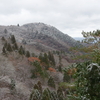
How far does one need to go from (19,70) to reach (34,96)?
1359 centimetres

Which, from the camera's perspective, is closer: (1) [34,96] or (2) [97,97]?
(2) [97,97]

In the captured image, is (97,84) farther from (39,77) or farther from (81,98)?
(39,77)

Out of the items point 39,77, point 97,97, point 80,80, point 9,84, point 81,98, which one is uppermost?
point 80,80

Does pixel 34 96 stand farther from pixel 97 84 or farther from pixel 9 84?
pixel 97 84

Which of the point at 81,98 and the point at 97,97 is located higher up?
the point at 97,97

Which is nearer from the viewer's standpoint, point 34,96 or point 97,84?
point 97,84

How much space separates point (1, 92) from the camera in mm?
16344

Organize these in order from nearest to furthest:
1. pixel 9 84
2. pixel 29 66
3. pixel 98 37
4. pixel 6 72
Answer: pixel 98 37
pixel 9 84
pixel 6 72
pixel 29 66

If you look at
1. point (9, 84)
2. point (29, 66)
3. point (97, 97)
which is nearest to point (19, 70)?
point (29, 66)

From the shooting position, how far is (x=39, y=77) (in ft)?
109

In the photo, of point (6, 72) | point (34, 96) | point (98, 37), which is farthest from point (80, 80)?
point (6, 72)

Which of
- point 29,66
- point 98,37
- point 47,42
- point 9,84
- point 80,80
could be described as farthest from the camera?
point 47,42

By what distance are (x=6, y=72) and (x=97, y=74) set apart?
24.8 m

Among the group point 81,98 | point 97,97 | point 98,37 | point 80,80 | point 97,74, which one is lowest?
point 81,98
